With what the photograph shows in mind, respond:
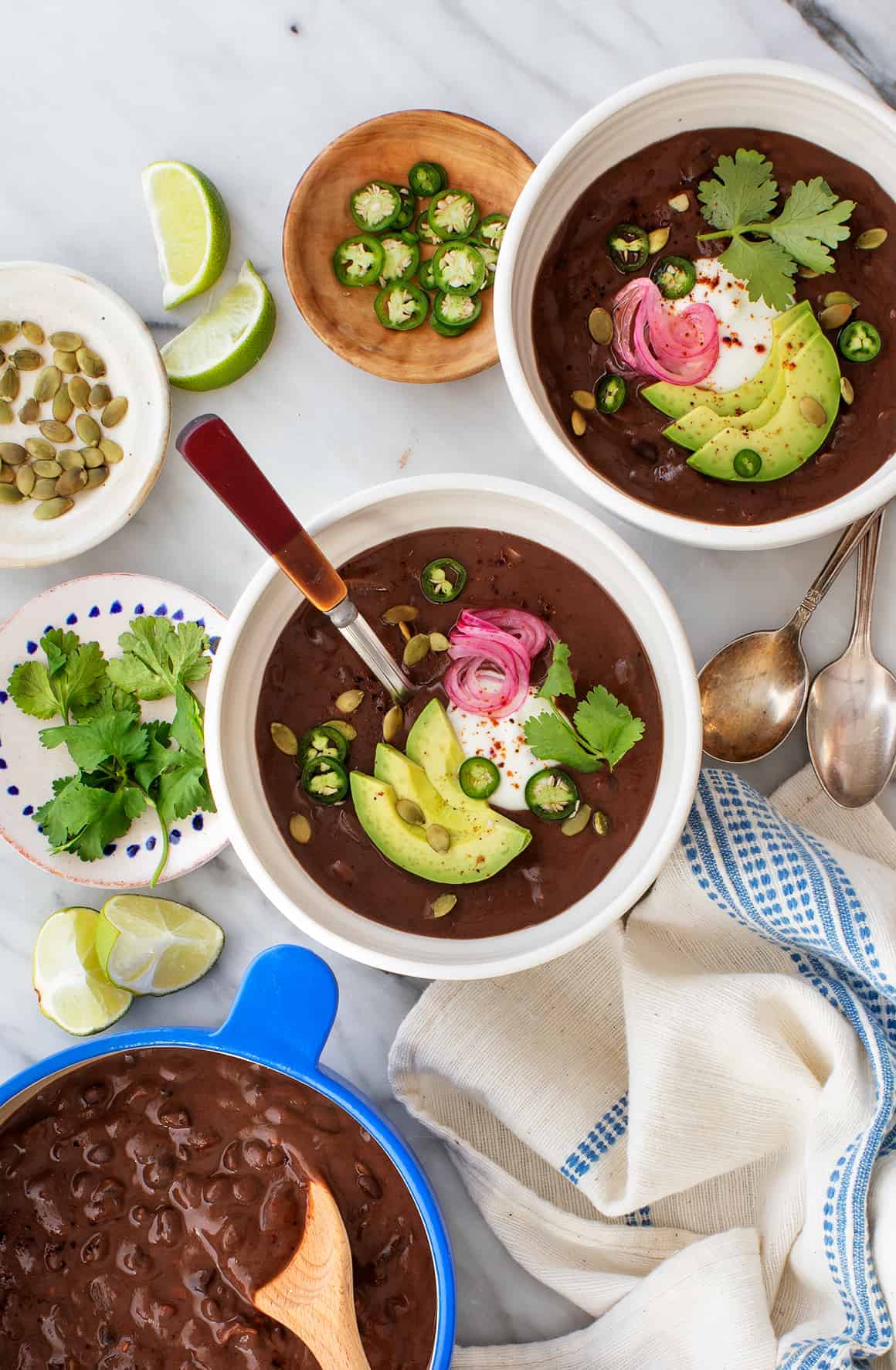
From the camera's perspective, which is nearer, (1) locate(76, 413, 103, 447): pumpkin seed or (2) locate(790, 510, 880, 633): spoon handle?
(2) locate(790, 510, 880, 633): spoon handle

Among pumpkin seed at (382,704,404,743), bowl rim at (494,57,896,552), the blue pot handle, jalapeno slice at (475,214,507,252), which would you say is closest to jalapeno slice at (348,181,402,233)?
jalapeno slice at (475,214,507,252)

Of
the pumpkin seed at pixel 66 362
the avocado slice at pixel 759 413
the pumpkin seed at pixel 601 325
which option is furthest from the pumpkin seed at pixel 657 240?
the pumpkin seed at pixel 66 362

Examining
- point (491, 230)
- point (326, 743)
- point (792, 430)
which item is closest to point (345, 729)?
point (326, 743)

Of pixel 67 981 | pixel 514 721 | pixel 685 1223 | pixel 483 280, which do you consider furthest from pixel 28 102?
pixel 685 1223

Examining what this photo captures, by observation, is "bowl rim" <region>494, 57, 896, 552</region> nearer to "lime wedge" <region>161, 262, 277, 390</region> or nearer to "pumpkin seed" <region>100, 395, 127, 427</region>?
"lime wedge" <region>161, 262, 277, 390</region>

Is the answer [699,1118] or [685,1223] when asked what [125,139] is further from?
[685,1223]

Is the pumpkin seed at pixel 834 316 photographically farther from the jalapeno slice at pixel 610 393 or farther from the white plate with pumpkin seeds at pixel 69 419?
the white plate with pumpkin seeds at pixel 69 419
